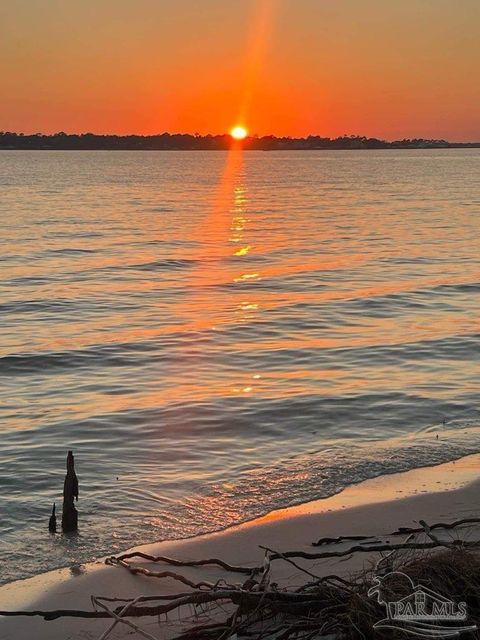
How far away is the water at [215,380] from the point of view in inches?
331

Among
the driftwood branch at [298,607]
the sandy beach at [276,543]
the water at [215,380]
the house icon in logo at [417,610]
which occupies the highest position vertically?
the house icon in logo at [417,610]

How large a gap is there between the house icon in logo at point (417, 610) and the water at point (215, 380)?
2.94 m

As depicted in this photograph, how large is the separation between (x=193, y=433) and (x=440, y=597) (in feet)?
20.5

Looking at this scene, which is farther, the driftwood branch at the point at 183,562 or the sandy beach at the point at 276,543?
the driftwood branch at the point at 183,562

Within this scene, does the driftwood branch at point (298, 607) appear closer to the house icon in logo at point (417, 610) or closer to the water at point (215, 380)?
the house icon in logo at point (417, 610)

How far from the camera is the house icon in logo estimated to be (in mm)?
4348

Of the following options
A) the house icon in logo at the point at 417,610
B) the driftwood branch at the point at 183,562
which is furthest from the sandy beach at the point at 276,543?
the house icon in logo at the point at 417,610

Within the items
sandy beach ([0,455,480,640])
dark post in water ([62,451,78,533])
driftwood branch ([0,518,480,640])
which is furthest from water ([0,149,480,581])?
driftwood branch ([0,518,480,640])

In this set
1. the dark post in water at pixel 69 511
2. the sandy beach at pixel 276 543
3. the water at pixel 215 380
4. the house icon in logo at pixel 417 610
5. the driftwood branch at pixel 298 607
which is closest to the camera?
the house icon in logo at pixel 417 610

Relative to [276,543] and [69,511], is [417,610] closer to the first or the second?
[276,543]

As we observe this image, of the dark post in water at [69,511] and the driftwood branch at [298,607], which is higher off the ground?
the driftwood branch at [298,607]

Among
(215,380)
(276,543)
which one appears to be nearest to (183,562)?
(276,543)

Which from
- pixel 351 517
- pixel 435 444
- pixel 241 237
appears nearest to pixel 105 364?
pixel 435 444

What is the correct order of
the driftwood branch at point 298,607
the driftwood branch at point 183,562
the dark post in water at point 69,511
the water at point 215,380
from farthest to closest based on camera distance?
1. the water at point 215,380
2. the dark post in water at point 69,511
3. the driftwood branch at point 183,562
4. the driftwood branch at point 298,607
